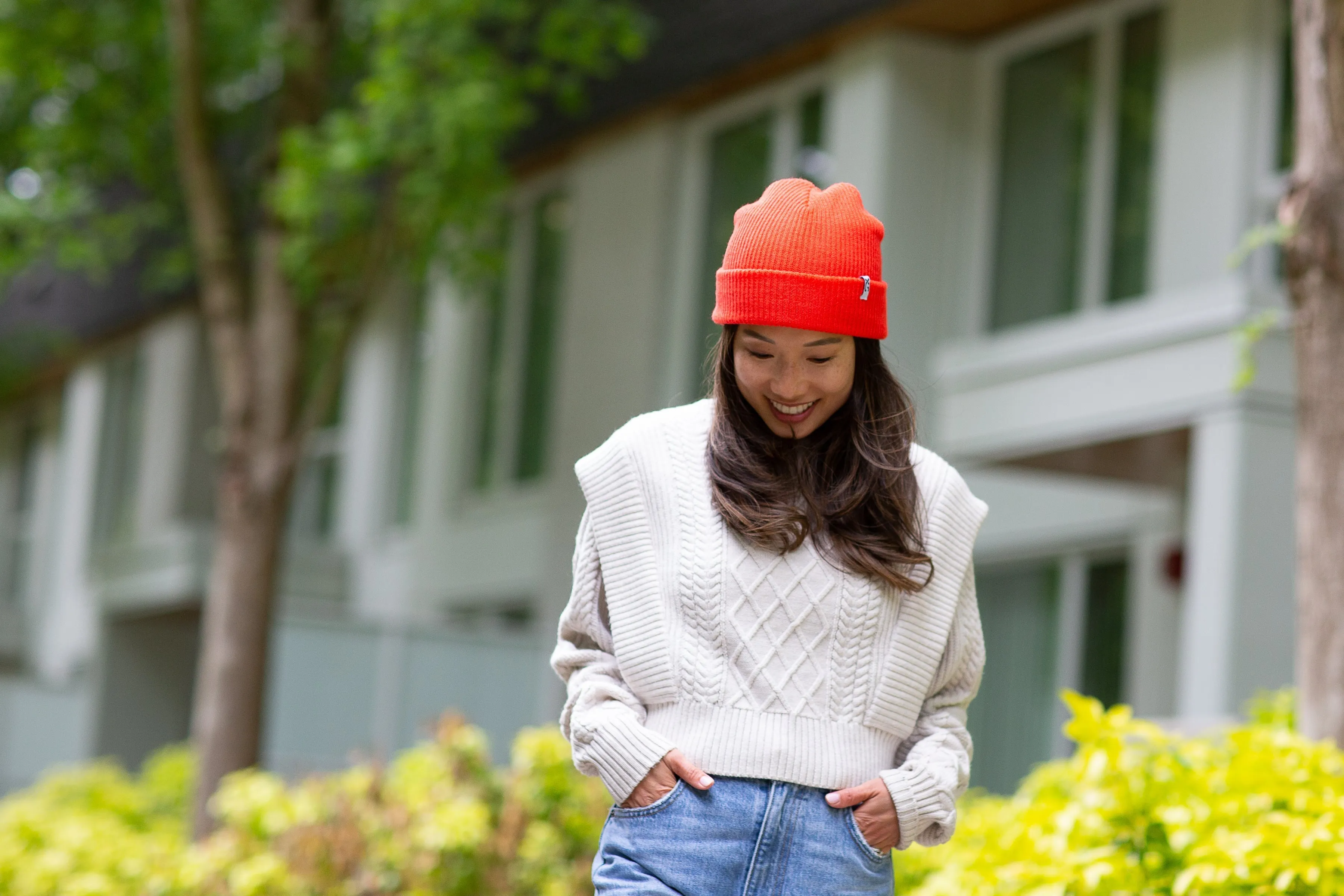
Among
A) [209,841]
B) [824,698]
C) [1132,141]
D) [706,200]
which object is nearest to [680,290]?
[706,200]

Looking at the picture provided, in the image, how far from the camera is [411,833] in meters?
6.34

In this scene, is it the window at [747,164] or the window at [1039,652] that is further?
the window at [747,164]

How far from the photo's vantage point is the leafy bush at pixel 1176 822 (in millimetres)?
3635

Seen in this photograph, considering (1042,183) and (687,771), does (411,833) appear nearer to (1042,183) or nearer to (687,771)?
(687,771)

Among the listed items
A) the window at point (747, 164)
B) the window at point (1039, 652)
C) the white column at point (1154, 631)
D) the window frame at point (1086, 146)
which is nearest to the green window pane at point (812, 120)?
the window at point (747, 164)

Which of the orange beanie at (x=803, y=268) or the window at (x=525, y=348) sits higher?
the window at (x=525, y=348)

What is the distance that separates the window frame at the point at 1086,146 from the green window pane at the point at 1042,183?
46mm

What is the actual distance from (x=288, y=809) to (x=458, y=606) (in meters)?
8.86

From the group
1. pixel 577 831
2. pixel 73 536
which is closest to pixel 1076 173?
pixel 577 831

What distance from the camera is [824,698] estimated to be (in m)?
2.53

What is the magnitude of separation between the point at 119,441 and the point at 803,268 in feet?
68.7

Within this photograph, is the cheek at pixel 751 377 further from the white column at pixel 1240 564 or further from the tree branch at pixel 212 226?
the tree branch at pixel 212 226

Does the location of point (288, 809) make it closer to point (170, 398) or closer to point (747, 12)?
point (747, 12)

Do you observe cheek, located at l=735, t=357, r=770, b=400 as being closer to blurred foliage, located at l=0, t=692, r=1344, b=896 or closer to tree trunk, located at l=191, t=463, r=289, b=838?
blurred foliage, located at l=0, t=692, r=1344, b=896
